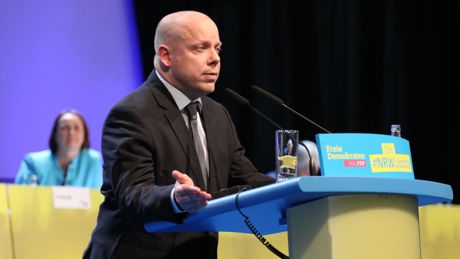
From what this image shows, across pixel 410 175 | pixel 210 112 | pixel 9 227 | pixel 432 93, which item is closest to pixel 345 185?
pixel 410 175

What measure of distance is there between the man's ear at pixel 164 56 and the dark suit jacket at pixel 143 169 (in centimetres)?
7

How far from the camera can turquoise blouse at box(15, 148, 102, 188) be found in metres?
5.53

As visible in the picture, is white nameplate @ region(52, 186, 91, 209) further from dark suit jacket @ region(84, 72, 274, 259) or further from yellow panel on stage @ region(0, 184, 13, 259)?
dark suit jacket @ region(84, 72, 274, 259)

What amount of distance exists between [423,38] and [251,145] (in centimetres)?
151

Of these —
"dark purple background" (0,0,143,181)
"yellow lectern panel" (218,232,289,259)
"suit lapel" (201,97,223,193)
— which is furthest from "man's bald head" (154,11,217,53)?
"dark purple background" (0,0,143,181)

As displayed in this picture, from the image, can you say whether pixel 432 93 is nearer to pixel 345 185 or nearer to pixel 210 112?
pixel 210 112

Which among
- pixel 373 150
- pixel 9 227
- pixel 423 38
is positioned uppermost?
pixel 423 38

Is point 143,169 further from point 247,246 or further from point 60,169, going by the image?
point 60,169

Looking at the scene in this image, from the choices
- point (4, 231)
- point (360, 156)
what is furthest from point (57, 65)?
point (360, 156)

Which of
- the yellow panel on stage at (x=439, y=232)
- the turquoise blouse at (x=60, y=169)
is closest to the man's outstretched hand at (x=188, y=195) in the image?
the yellow panel on stage at (x=439, y=232)

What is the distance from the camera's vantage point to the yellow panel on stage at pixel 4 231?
3.09 metres

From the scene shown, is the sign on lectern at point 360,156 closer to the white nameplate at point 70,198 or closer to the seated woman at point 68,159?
the white nameplate at point 70,198

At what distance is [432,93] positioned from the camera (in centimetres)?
587

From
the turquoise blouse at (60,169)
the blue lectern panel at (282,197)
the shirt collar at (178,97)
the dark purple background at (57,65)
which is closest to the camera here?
the blue lectern panel at (282,197)
